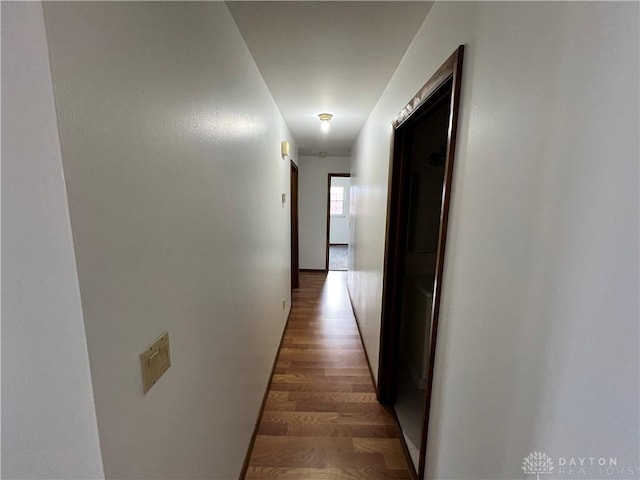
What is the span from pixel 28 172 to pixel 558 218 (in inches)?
36.3

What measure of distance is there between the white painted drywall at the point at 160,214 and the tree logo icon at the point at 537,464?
0.90 meters

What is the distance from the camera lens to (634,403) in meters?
0.41

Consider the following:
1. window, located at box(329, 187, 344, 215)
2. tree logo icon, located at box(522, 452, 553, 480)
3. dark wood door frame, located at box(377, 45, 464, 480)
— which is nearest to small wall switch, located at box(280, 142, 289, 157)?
dark wood door frame, located at box(377, 45, 464, 480)

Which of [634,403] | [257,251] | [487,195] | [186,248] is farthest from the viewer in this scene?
[257,251]

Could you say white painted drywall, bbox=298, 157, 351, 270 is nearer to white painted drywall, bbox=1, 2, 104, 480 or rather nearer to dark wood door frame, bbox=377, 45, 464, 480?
dark wood door frame, bbox=377, 45, 464, 480

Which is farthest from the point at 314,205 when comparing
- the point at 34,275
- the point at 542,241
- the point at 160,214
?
the point at 34,275

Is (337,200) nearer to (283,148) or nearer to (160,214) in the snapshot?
(283,148)

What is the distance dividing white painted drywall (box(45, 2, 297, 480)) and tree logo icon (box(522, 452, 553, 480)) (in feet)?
2.96

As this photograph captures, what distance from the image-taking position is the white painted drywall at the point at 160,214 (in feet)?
1.66

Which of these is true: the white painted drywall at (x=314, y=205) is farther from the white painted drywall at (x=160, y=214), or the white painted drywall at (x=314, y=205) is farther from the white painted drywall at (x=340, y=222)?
the white painted drywall at (x=160, y=214)

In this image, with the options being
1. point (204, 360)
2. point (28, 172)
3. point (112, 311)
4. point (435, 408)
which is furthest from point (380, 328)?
point (28, 172)

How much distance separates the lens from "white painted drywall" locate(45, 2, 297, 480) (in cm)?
50

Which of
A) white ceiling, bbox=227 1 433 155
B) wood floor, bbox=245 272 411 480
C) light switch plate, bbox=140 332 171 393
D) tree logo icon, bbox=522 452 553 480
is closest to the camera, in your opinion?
tree logo icon, bbox=522 452 553 480

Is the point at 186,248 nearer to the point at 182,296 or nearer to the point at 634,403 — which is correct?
the point at 182,296
